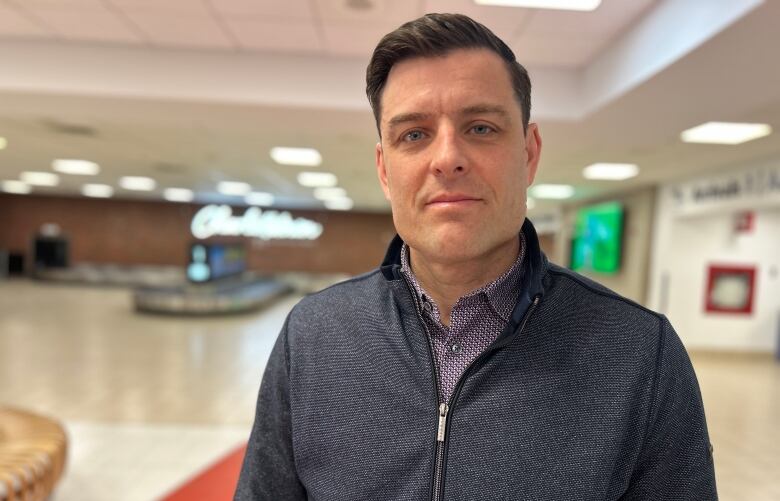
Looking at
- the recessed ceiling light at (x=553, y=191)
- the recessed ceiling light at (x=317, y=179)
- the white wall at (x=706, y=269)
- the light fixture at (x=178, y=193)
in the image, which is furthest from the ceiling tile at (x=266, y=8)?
the light fixture at (x=178, y=193)

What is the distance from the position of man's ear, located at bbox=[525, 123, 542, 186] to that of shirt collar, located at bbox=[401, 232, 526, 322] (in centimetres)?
16

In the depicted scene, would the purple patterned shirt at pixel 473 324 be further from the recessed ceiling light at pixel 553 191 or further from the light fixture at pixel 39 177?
the light fixture at pixel 39 177

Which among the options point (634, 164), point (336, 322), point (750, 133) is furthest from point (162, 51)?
point (634, 164)

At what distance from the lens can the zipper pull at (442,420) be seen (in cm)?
118

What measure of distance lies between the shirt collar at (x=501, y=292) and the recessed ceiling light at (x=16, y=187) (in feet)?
76.9

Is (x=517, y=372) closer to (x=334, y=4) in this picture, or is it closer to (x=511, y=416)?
(x=511, y=416)

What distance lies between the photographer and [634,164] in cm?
1006

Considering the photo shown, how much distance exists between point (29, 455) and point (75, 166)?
12343 millimetres

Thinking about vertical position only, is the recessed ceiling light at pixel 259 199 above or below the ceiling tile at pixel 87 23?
above

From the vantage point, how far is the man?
1140 mm

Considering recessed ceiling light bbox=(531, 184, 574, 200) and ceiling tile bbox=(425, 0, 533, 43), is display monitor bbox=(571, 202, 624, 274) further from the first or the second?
ceiling tile bbox=(425, 0, 533, 43)

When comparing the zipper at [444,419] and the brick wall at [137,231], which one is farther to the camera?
the brick wall at [137,231]

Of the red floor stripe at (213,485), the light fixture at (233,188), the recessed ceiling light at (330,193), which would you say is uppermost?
the recessed ceiling light at (330,193)

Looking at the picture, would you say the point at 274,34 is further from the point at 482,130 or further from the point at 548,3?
the point at 482,130
